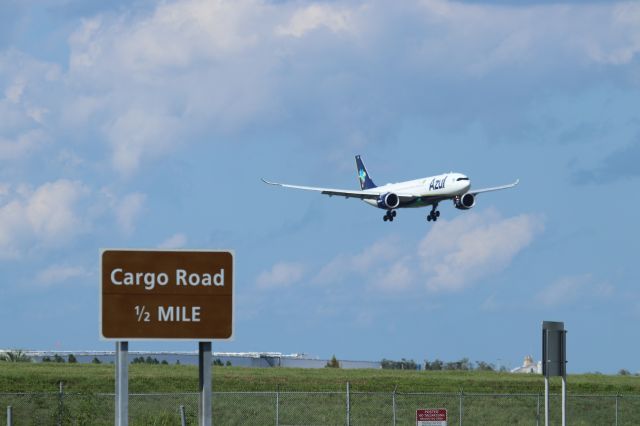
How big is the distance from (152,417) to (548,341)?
11.5 meters

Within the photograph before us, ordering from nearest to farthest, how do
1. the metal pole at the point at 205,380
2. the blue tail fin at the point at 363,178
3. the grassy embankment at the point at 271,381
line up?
the metal pole at the point at 205,380
the grassy embankment at the point at 271,381
the blue tail fin at the point at 363,178

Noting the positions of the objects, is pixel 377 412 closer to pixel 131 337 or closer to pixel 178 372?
Answer: pixel 178 372

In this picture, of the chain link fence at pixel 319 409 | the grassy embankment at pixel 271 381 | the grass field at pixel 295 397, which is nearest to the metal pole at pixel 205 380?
the grass field at pixel 295 397

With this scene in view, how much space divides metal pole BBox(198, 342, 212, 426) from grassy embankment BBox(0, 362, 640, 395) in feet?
91.3

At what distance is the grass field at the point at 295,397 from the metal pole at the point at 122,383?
560 inches

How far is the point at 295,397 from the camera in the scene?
129 feet

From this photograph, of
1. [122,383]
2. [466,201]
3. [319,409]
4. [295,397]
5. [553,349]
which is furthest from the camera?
[466,201]

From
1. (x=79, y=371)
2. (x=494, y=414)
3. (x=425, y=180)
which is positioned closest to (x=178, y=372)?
(x=79, y=371)

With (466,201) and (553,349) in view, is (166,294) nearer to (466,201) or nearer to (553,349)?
(553,349)

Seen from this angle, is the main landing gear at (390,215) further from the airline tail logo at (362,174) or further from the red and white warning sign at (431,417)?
the red and white warning sign at (431,417)

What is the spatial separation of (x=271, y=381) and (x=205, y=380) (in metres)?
32.1

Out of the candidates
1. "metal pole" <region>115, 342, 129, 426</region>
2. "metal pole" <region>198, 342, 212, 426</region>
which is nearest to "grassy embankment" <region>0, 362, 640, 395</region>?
"metal pole" <region>115, 342, 129, 426</region>

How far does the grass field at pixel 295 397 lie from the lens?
3186cm

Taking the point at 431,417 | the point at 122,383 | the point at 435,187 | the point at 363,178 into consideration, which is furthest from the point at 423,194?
the point at 122,383
